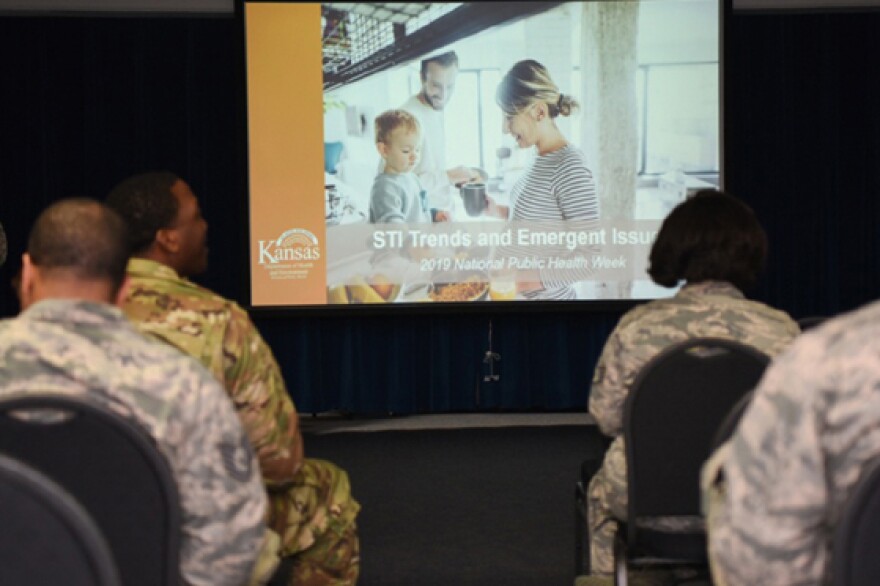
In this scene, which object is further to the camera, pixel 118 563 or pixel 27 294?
pixel 27 294

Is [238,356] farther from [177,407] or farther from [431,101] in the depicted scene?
[431,101]

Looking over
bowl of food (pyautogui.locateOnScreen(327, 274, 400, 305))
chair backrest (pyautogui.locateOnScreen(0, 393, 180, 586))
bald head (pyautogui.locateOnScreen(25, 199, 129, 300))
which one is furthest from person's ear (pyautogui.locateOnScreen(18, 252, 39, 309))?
bowl of food (pyautogui.locateOnScreen(327, 274, 400, 305))

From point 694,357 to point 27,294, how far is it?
3.96 ft

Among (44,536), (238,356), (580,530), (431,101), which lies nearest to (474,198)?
(431,101)

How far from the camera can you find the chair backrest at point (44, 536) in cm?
122

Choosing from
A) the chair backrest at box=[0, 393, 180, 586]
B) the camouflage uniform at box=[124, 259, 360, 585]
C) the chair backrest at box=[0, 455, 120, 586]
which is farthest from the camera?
the camouflage uniform at box=[124, 259, 360, 585]

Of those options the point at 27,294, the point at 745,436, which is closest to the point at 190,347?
the point at 27,294

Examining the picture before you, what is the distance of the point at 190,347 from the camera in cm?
204

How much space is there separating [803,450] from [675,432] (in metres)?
1.19

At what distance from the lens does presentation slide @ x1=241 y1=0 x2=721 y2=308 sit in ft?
19.3

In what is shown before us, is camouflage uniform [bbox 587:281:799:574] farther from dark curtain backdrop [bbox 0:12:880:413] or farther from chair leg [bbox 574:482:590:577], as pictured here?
dark curtain backdrop [bbox 0:12:880:413]

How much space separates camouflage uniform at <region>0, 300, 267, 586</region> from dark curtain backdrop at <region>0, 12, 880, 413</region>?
4948mm

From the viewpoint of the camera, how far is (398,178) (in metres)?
5.96

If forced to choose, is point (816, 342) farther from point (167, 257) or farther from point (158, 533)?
point (167, 257)
